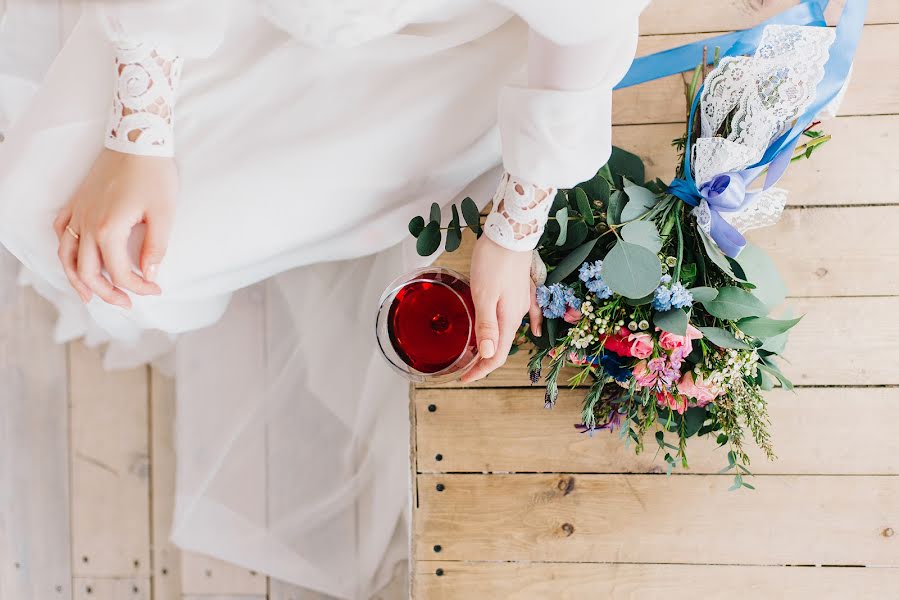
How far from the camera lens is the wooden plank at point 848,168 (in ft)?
3.43

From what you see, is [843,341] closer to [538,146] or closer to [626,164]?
[626,164]

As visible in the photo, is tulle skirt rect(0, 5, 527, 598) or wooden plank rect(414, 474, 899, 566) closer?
tulle skirt rect(0, 5, 527, 598)

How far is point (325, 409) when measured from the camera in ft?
4.23

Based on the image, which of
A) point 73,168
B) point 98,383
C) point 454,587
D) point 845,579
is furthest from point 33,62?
point 845,579

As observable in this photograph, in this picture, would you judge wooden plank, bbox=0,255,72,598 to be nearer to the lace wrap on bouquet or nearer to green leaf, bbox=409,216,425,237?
green leaf, bbox=409,216,425,237

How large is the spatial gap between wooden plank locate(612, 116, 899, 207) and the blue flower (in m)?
0.31

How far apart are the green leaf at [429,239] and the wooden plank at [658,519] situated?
415 millimetres

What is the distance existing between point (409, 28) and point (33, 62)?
2.52 feet

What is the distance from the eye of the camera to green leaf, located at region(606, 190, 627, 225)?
0.87 m

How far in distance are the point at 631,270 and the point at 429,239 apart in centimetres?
26

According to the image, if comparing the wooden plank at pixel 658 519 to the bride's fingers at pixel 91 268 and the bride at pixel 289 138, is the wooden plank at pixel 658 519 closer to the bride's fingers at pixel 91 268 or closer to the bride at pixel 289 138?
the bride at pixel 289 138

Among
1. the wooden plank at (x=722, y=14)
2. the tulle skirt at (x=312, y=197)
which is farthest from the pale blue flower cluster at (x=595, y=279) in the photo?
the wooden plank at (x=722, y=14)

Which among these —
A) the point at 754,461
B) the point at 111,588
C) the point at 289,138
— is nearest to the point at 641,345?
the point at 754,461

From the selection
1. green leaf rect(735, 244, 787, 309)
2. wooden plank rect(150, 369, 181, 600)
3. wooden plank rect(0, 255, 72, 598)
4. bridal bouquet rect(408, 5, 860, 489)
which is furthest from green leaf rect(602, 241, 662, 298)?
wooden plank rect(0, 255, 72, 598)
